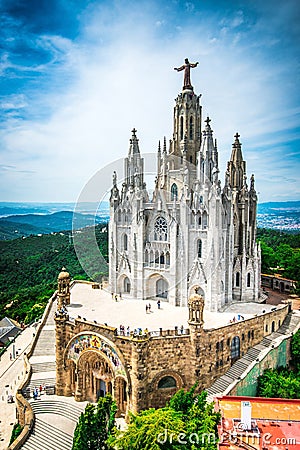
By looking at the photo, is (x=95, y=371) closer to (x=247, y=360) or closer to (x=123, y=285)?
(x=247, y=360)

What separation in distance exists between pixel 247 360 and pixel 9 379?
1962cm

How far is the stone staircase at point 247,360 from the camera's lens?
23.2 meters

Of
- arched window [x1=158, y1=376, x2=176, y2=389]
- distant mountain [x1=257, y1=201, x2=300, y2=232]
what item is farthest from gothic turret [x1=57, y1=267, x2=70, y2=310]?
distant mountain [x1=257, y1=201, x2=300, y2=232]

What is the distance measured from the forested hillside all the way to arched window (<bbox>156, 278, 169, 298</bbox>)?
9.13 metres

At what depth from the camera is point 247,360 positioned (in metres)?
25.1

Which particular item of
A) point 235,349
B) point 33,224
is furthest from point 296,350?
point 33,224

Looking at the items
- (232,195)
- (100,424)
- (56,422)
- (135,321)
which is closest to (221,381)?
(135,321)

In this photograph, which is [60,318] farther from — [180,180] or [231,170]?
[231,170]

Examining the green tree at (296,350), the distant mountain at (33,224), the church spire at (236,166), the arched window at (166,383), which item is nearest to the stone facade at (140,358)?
the arched window at (166,383)

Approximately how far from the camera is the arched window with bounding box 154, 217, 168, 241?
31.5 metres

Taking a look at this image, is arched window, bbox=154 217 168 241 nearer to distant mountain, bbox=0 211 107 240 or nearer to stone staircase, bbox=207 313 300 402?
stone staircase, bbox=207 313 300 402

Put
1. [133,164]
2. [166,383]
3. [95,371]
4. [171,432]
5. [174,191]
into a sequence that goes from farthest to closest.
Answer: [133,164] → [174,191] → [95,371] → [166,383] → [171,432]

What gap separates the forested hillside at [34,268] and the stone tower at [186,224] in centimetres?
644

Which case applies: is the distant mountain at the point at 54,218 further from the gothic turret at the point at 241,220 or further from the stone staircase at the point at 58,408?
the stone staircase at the point at 58,408
